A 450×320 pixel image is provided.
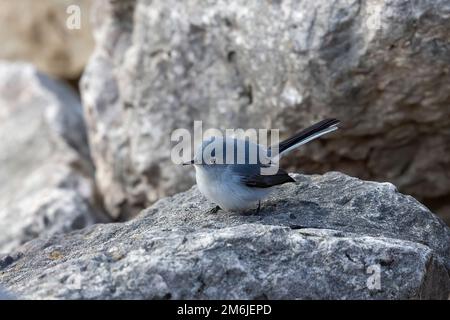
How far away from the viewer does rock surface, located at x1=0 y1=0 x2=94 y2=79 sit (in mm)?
10242

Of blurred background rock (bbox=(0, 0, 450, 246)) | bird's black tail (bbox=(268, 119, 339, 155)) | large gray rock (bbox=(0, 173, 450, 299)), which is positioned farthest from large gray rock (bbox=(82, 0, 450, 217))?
large gray rock (bbox=(0, 173, 450, 299))

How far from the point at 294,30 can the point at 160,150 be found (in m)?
1.96

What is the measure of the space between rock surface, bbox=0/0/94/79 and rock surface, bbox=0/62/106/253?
2.74ft

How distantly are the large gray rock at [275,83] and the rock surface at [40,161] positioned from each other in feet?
1.41

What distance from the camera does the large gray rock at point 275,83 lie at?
590 centimetres

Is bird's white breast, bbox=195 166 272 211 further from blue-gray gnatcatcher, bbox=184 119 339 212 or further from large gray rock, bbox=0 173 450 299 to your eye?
large gray rock, bbox=0 173 450 299

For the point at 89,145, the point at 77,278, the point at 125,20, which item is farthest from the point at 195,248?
the point at 89,145

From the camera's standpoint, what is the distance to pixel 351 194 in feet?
16.1

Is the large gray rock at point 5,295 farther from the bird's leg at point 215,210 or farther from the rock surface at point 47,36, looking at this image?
the rock surface at point 47,36

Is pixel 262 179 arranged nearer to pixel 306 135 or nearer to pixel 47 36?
pixel 306 135
